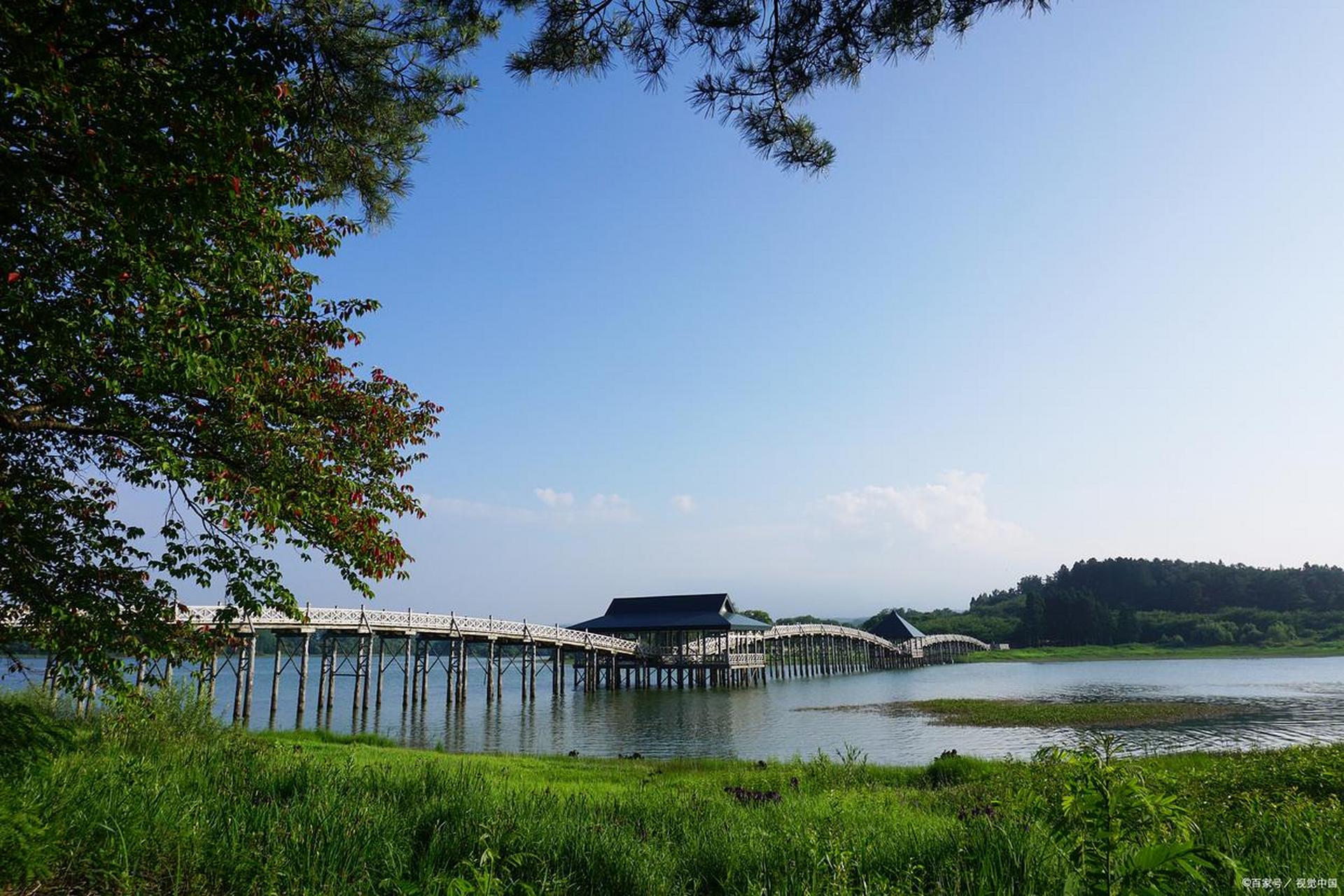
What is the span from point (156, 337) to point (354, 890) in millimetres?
5392

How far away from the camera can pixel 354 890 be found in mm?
4316

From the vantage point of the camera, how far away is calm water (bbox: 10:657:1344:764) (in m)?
26.7

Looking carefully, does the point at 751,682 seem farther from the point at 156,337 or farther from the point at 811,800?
the point at 156,337

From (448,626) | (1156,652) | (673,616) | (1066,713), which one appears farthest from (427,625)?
(1156,652)

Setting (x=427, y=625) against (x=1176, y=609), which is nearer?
(x=427, y=625)

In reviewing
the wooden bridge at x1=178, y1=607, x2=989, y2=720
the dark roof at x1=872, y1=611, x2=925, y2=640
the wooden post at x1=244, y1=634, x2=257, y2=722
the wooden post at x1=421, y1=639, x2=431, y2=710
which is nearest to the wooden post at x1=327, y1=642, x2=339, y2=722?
the wooden bridge at x1=178, y1=607, x2=989, y2=720

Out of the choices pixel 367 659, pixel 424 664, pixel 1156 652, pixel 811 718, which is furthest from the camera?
pixel 1156 652

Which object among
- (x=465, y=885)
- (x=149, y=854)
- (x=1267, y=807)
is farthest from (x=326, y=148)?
(x=1267, y=807)

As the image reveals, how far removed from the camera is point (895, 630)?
103562 millimetres

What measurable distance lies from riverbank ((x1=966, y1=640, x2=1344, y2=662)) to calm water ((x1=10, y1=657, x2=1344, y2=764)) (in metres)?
36.4

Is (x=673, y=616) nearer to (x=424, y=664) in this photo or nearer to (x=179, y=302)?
(x=424, y=664)

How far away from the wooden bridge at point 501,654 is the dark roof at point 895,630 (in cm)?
112

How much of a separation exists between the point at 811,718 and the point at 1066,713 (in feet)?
38.5

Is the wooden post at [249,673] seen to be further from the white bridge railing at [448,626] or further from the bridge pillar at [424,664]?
the bridge pillar at [424,664]
